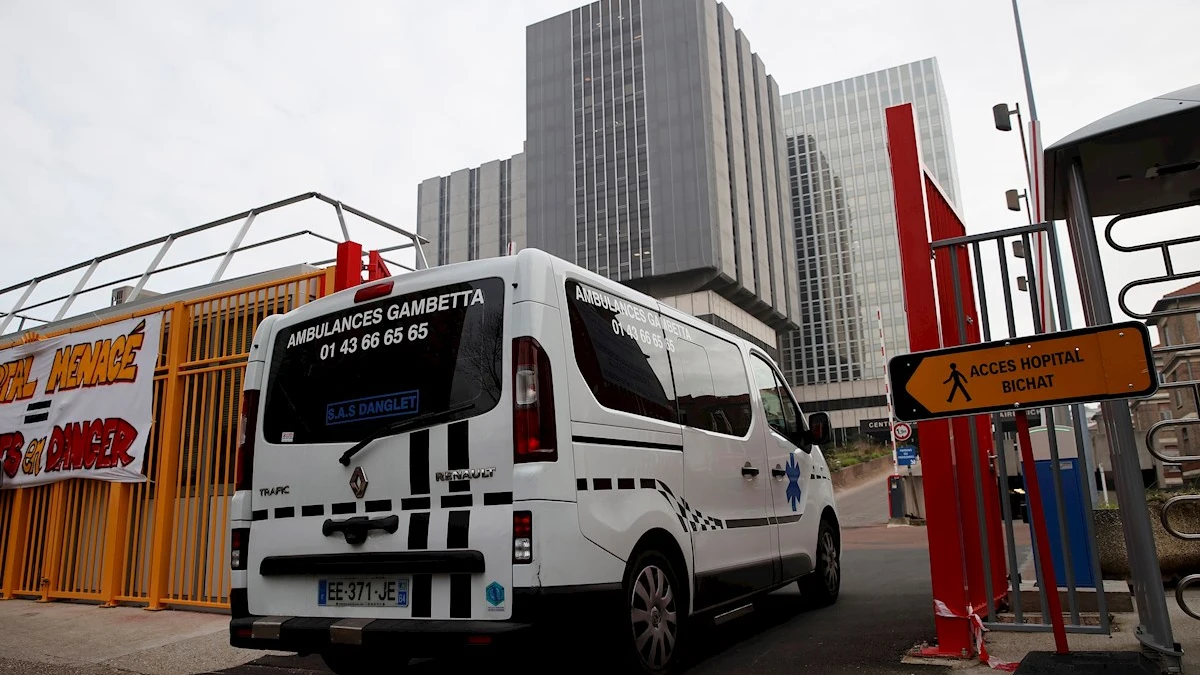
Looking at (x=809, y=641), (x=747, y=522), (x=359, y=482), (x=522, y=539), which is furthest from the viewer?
(x=747, y=522)

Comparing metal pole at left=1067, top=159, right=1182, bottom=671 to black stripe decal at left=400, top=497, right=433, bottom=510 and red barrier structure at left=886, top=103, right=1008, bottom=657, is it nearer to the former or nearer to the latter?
red barrier structure at left=886, top=103, right=1008, bottom=657

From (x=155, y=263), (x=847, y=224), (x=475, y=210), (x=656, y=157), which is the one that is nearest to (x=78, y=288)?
(x=155, y=263)

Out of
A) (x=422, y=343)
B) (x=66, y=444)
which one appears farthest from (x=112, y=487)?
(x=422, y=343)

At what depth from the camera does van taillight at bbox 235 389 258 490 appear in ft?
14.9

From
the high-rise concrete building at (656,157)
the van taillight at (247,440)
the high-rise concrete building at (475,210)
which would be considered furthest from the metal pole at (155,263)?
the high-rise concrete building at (475,210)

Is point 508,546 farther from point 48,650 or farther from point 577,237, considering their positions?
point 577,237

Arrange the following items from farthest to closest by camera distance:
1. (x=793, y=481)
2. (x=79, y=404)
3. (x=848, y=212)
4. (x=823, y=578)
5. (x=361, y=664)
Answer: (x=848, y=212) < (x=79, y=404) < (x=823, y=578) < (x=793, y=481) < (x=361, y=664)

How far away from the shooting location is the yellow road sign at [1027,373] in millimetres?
3189

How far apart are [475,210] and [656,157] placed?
1062 inches

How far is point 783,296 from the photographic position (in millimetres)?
72500

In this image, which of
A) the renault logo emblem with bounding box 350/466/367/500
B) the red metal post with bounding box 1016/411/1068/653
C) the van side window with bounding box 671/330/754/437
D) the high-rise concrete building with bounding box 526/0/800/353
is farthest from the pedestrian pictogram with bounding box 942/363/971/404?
the high-rise concrete building with bounding box 526/0/800/353

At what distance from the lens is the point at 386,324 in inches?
166

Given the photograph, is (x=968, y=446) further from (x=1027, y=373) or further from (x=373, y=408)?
(x=373, y=408)

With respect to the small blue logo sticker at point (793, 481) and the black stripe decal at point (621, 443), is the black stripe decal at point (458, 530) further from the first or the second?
the small blue logo sticker at point (793, 481)
